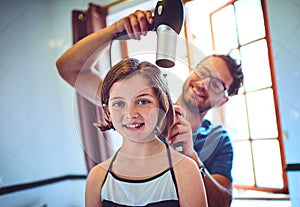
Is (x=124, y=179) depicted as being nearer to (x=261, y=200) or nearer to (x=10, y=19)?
(x=261, y=200)

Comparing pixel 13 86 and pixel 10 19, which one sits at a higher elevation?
pixel 10 19

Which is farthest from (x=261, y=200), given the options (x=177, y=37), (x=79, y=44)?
(x=79, y=44)

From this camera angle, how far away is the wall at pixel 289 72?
1.17 metres

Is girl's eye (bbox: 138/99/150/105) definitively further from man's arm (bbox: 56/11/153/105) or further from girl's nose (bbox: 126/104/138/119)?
man's arm (bbox: 56/11/153/105)

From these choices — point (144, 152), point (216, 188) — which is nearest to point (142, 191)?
point (144, 152)

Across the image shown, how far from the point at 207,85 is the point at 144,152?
0.34 m

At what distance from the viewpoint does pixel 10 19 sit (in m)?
1.65

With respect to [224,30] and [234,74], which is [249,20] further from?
[234,74]

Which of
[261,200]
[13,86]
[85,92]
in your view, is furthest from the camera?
[13,86]

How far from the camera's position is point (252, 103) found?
1.23 metres

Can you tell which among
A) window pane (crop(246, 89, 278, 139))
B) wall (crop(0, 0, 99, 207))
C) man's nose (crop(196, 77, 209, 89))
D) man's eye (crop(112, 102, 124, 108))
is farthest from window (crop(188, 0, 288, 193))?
wall (crop(0, 0, 99, 207))

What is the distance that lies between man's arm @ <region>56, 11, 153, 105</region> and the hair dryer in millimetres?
69

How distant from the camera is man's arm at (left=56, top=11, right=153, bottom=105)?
1356 millimetres

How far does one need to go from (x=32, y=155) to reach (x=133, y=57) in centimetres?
74
